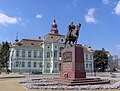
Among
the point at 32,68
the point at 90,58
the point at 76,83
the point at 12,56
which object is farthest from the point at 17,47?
the point at 76,83

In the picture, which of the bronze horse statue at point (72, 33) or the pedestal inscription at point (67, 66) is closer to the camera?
the pedestal inscription at point (67, 66)

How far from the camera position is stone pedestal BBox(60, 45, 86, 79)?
909 inches

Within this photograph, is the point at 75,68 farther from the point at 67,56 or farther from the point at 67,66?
the point at 67,56

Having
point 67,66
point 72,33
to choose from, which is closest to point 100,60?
point 72,33

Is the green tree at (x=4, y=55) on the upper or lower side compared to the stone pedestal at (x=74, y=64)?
upper

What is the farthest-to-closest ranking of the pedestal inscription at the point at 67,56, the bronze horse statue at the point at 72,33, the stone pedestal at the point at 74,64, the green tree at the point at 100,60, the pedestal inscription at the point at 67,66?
1. the green tree at the point at 100,60
2. the bronze horse statue at the point at 72,33
3. the pedestal inscription at the point at 67,56
4. the pedestal inscription at the point at 67,66
5. the stone pedestal at the point at 74,64

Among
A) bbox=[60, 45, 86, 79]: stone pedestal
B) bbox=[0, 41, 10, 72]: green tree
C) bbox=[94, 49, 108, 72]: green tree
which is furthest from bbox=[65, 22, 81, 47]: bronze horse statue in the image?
bbox=[94, 49, 108, 72]: green tree

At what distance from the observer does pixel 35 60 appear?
7656cm

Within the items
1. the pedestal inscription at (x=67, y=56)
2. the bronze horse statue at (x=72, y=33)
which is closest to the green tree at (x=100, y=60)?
the bronze horse statue at (x=72, y=33)

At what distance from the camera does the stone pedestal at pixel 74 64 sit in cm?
2308

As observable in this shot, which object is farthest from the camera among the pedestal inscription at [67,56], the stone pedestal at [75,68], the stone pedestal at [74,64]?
the pedestal inscription at [67,56]

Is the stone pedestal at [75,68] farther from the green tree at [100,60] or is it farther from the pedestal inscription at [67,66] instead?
the green tree at [100,60]

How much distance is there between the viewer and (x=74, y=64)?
76.0 ft

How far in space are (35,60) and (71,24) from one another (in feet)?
170
